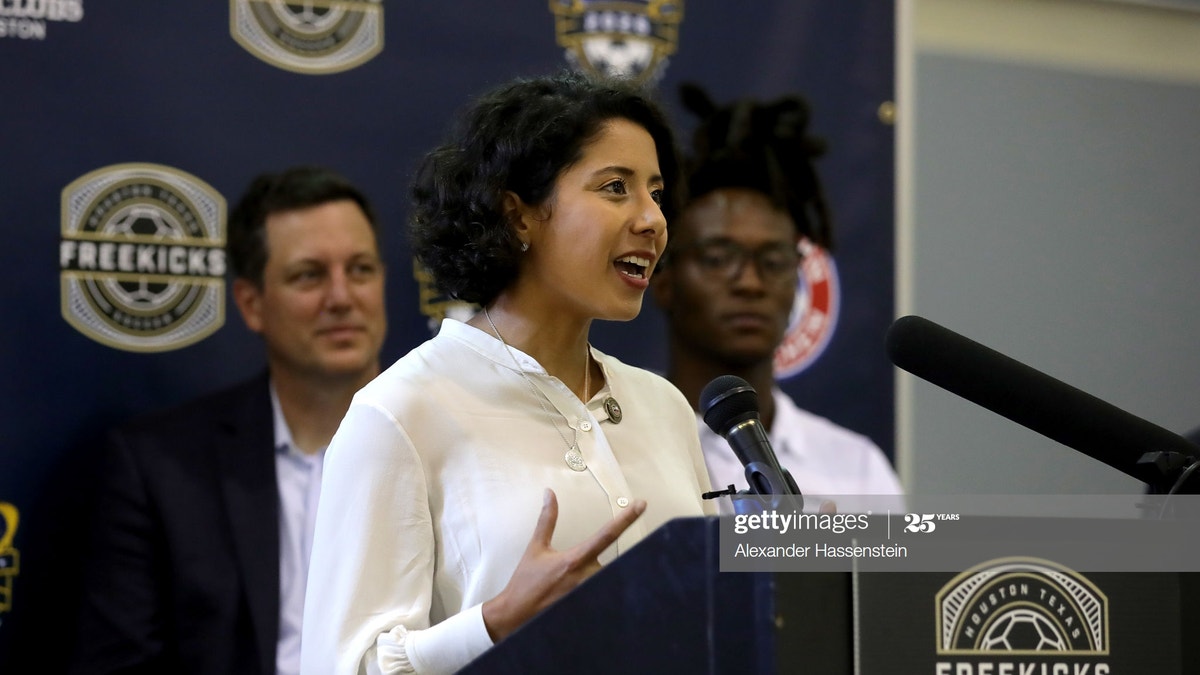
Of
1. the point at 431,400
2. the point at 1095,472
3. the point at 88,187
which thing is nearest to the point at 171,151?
the point at 88,187

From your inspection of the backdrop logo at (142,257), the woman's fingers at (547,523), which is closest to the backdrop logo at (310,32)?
the backdrop logo at (142,257)

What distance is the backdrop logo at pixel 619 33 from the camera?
3.29 meters

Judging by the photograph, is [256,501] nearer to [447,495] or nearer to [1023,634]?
[447,495]

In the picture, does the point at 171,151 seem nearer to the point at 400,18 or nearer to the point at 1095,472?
the point at 400,18

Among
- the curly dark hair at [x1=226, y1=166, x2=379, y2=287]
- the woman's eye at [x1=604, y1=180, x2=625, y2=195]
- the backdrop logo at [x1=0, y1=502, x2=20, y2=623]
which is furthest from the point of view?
the curly dark hair at [x1=226, y1=166, x2=379, y2=287]

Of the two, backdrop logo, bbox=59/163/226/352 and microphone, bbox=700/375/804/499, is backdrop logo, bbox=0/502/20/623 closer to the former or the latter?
backdrop logo, bbox=59/163/226/352

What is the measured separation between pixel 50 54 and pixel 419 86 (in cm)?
81

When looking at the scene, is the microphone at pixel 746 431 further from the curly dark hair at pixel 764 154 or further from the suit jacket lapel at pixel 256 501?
the curly dark hair at pixel 764 154

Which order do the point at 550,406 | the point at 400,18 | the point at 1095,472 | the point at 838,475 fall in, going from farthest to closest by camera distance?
the point at 1095,472
the point at 838,475
the point at 400,18
the point at 550,406

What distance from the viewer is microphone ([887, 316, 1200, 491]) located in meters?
1.22

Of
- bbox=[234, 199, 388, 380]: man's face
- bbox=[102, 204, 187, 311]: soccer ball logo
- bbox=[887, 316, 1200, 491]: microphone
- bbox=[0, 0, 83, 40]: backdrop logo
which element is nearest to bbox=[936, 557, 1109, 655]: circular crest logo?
bbox=[887, 316, 1200, 491]: microphone

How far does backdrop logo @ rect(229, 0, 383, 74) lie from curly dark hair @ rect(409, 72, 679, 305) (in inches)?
47.3

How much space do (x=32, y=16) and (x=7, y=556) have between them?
3.74ft

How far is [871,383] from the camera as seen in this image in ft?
11.6
